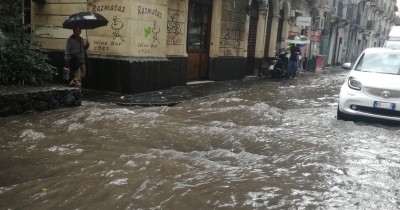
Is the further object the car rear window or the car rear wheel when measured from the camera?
the car rear window

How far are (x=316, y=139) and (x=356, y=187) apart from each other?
2309mm

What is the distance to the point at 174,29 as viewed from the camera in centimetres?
1267

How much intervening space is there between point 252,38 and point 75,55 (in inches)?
451

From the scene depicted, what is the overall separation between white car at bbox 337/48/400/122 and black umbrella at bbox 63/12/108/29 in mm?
5696

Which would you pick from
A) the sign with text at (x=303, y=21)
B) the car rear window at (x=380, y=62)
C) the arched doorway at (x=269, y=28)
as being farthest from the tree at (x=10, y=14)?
the sign with text at (x=303, y=21)

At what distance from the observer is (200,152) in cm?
565

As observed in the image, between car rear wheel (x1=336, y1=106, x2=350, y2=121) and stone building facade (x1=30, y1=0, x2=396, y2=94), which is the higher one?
stone building facade (x1=30, y1=0, x2=396, y2=94)

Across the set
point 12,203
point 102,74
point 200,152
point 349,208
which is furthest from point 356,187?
point 102,74

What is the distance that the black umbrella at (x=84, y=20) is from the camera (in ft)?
Result: 29.8

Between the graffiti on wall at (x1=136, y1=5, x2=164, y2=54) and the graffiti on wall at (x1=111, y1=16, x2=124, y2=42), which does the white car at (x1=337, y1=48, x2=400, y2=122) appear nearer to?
the graffiti on wall at (x1=136, y1=5, x2=164, y2=54)

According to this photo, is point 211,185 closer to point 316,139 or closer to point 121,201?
point 121,201

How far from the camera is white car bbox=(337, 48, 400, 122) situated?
26.2 feet

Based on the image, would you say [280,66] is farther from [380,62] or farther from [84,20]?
[84,20]

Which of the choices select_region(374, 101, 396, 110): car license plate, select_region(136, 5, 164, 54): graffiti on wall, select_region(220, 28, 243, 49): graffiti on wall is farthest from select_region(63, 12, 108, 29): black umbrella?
select_region(220, 28, 243, 49): graffiti on wall
